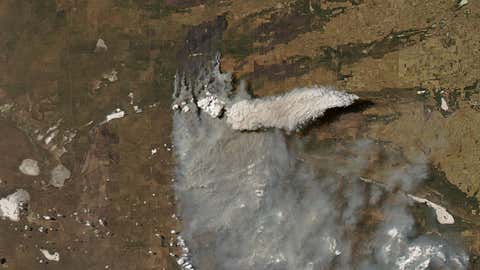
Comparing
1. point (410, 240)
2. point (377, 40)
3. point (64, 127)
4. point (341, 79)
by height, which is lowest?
point (410, 240)

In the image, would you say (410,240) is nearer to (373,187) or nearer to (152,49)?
(373,187)

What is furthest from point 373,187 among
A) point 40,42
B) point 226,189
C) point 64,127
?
point 40,42

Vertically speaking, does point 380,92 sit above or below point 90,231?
above

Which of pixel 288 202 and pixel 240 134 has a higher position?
pixel 240 134

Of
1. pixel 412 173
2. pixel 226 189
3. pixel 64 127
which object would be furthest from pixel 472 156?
pixel 64 127
